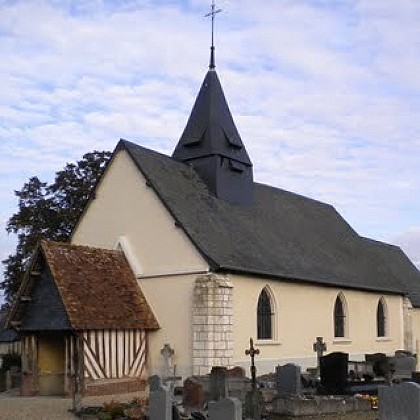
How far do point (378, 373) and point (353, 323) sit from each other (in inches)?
335

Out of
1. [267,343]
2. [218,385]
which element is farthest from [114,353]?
[218,385]

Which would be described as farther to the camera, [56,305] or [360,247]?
[360,247]

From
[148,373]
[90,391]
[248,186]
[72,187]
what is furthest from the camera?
[72,187]

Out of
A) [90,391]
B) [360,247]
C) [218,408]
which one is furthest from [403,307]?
[218,408]

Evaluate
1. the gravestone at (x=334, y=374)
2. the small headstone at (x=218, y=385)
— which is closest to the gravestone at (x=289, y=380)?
the gravestone at (x=334, y=374)

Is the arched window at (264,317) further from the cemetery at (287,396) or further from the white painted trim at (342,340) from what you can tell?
the white painted trim at (342,340)

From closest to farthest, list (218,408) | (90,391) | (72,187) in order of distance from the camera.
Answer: (218,408) < (90,391) < (72,187)

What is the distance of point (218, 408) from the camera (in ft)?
35.4

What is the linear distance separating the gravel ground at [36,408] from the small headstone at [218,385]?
2743mm

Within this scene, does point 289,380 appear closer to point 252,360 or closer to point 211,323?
point 252,360

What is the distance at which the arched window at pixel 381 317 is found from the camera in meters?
29.2

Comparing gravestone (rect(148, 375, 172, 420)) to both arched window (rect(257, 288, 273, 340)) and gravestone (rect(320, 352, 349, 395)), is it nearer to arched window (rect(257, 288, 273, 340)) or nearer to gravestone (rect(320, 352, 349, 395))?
gravestone (rect(320, 352, 349, 395))

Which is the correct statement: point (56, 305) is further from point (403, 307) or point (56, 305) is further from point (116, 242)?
point (403, 307)

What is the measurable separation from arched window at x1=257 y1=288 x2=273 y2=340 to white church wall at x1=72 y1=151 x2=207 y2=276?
290cm
